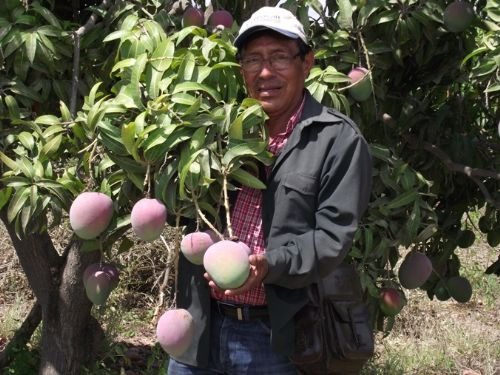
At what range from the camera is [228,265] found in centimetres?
133

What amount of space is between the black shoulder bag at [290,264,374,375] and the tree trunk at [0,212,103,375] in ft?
3.65

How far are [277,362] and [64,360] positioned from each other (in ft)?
4.20

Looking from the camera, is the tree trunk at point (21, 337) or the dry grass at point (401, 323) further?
the dry grass at point (401, 323)

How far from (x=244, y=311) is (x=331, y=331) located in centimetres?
16

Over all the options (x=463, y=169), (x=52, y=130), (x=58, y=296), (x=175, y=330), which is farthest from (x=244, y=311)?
(x=58, y=296)

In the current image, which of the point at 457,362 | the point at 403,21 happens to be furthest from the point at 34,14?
the point at 457,362

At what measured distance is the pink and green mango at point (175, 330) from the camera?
153 centimetres

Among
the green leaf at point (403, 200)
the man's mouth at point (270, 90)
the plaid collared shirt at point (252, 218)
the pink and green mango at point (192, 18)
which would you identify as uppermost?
the man's mouth at point (270, 90)

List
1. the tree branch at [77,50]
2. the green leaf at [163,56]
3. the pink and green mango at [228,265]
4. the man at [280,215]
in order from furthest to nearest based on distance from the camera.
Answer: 1. the tree branch at [77,50]
2. the green leaf at [163,56]
3. the man at [280,215]
4. the pink and green mango at [228,265]

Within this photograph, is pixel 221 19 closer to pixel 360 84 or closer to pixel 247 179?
pixel 360 84

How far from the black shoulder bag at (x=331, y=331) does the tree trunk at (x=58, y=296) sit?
1.11 meters

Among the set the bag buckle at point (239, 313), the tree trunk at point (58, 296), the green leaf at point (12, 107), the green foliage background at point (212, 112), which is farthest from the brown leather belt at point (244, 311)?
the tree trunk at point (58, 296)

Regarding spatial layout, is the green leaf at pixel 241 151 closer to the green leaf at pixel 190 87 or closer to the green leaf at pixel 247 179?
the green leaf at pixel 247 179

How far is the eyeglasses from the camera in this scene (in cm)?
157
